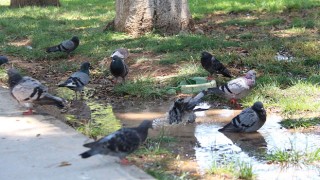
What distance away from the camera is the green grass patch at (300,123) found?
7691mm

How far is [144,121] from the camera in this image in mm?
6262

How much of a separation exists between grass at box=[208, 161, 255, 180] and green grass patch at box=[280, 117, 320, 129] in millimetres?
1818

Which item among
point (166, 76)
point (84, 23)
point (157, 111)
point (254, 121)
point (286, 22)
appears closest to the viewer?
point (254, 121)

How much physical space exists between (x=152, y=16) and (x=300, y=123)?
701 centimetres

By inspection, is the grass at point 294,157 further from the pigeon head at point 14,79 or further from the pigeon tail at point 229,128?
the pigeon head at point 14,79

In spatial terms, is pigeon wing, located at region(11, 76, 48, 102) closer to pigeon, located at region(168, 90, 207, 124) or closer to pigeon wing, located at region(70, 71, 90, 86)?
pigeon wing, located at region(70, 71, 90, 86)

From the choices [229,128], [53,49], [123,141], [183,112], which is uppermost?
[53,49]

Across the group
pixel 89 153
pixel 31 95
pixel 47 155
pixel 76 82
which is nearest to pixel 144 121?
pixel 89 153

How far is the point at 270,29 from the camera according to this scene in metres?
14.4

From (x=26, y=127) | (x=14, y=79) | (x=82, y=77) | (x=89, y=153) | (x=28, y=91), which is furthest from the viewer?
(x=82, y=77)

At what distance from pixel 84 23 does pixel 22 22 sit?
182 centimetres

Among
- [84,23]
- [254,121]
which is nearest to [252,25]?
[84,23]

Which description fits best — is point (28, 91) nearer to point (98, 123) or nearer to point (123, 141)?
point (98, 123)

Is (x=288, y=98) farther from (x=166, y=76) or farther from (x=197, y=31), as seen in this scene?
(x=197, y=31)
